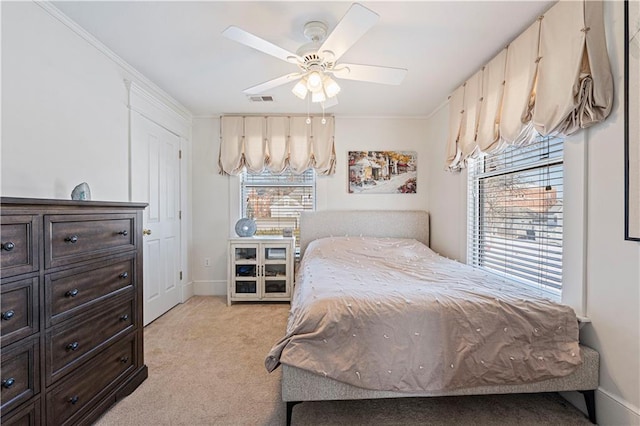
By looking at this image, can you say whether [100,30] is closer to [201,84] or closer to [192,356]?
[201,84]

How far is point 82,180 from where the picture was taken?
6.95ft

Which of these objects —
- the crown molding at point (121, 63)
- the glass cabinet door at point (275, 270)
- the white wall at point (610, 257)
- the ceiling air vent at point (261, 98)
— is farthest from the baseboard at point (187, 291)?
the white wall at point (610, 257)

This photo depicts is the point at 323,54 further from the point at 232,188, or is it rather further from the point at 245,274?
the point at 245,274

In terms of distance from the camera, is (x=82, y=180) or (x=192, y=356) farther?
(x=192, y=356)

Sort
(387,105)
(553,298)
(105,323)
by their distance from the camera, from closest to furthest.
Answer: (105,323) → (553,298) → (387,105)

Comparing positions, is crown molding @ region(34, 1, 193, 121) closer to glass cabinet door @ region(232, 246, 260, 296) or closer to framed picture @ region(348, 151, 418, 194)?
glass cabinet door @ region(232, 246, 260, 296)

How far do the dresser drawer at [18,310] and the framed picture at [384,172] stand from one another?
10.4ft

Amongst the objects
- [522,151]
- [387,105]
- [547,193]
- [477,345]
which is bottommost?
[477,345]

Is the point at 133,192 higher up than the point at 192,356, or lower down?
higher up

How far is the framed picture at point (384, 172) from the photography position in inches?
152

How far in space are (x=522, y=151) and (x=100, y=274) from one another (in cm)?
296

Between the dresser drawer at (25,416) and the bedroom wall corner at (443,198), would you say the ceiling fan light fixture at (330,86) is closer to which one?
the bedroom wall corner at (443,198)

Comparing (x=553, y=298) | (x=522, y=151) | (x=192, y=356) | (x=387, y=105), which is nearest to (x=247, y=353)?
(x=192, y=356)

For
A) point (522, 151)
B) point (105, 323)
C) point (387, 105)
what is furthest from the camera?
point (387, 105)
